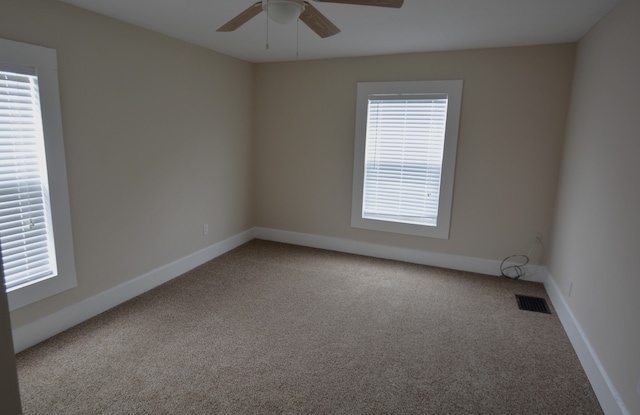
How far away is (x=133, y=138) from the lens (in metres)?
3.21

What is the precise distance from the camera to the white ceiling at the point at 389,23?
2.53 metres

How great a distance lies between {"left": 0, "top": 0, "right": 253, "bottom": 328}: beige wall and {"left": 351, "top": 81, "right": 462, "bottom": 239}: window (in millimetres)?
1655

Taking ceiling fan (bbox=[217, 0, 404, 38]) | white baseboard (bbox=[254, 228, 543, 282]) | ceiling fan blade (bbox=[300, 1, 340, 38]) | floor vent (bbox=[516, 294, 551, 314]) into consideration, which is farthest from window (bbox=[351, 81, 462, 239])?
ceiling fan (bbox=[217, 0, 404, 38])

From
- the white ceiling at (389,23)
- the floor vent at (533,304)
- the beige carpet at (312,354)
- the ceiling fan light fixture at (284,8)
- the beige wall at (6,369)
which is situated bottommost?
the beige carpet at (312,354)

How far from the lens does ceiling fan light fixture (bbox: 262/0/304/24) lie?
1833 mm

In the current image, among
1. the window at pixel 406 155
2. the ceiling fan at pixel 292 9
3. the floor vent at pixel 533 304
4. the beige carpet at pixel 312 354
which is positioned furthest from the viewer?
the window at pixel 406 155

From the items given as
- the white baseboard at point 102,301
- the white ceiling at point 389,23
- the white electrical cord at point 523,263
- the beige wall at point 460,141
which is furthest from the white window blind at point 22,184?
the white electrical cord at point 523,263

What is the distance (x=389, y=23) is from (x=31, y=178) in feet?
9.38

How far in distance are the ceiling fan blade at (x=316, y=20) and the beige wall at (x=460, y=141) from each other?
6.62ft

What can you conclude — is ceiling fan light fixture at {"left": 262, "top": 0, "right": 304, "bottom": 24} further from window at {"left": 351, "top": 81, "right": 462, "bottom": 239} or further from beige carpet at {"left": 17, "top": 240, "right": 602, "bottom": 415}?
window at {"left": 351, "top": 81, "right": 462, "bottom": 239}

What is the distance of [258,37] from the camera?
3420mm

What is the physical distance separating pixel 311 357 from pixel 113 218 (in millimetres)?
2022

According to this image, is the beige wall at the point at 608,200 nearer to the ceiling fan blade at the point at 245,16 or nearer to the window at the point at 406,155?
the window at the point at 406,155

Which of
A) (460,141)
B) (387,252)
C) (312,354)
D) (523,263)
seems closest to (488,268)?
(523,263)
